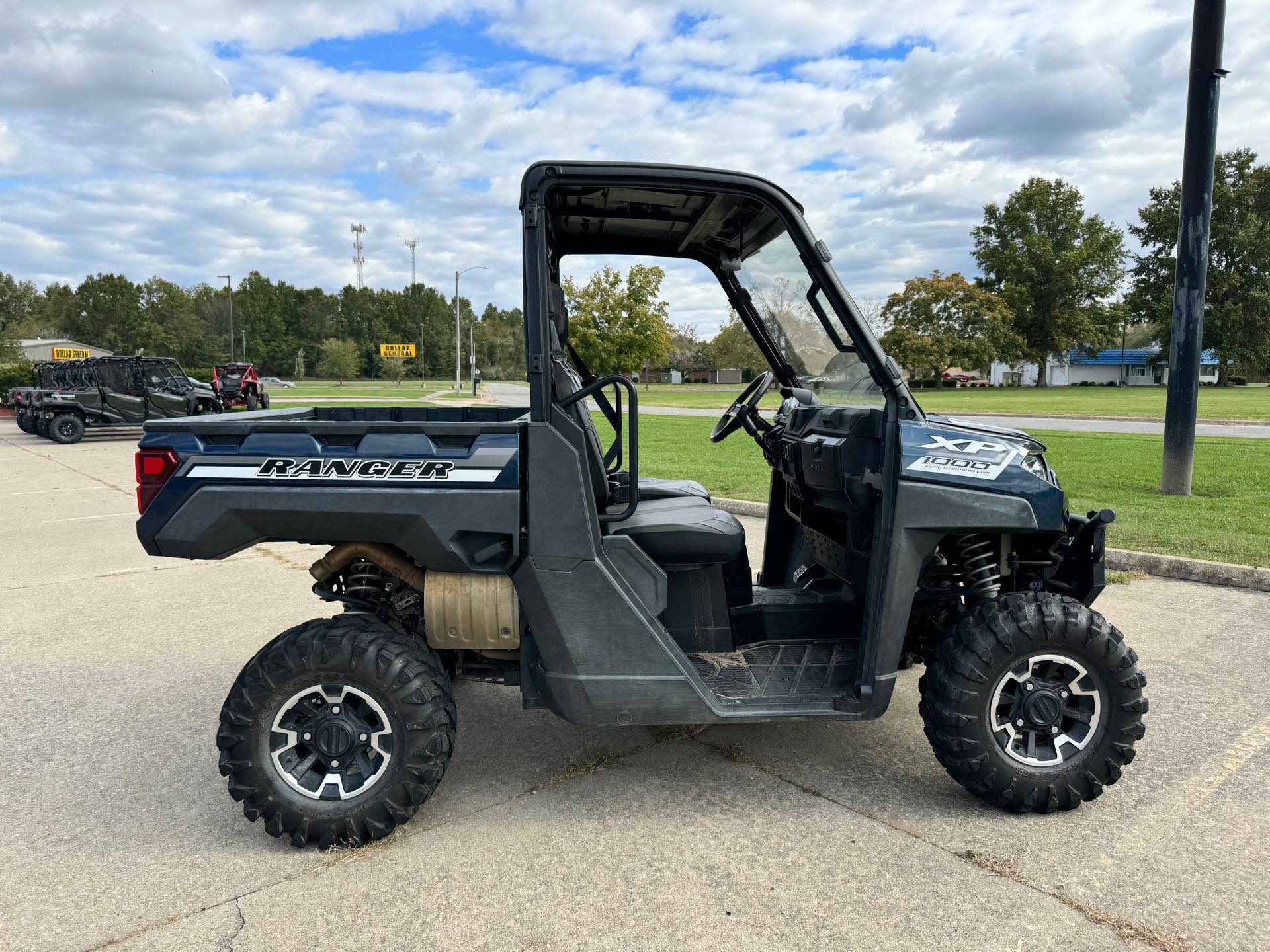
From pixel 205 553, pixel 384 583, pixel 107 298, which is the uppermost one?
pixel 107 298

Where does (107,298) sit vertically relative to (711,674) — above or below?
above

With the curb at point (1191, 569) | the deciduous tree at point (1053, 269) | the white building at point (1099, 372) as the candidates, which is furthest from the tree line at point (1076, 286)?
the curb at point (1191, 569)

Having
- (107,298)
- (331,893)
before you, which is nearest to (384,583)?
(331,893)

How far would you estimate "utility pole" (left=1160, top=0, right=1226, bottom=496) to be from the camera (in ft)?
26.9

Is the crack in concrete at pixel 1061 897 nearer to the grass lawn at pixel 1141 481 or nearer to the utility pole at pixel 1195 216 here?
the grass lawn at pixel 1141 481

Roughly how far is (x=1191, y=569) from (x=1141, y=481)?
4.33 meters

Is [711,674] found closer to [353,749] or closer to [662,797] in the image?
[662,797]

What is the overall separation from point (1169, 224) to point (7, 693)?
67.9 m

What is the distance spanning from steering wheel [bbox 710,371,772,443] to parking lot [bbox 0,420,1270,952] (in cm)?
132

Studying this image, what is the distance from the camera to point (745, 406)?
377cm

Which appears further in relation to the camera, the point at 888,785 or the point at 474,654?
the point at 474,654

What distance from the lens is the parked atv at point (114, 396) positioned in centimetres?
1859

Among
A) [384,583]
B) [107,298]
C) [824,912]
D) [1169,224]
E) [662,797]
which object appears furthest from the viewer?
[107,298]

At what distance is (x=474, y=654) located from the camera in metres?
3.35
